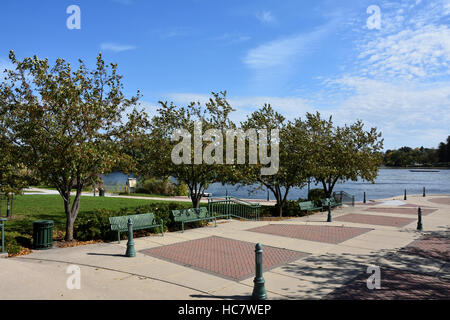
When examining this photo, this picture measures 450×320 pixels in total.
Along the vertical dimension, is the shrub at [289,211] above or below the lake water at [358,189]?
above

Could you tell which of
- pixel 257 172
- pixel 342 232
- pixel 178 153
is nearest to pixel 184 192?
pixel 257 172

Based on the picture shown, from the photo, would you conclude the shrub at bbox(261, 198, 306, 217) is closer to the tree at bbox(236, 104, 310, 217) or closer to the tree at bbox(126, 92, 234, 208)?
the tree at bbox(236, 104, 310, 217)

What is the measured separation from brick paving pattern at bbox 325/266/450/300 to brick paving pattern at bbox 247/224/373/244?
4.00 meters

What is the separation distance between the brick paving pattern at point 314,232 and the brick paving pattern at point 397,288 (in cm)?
400

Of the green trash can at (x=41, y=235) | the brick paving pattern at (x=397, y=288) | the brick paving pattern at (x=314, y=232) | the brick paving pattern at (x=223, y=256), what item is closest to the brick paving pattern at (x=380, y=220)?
the brick paving pattern at (x=314, y=232)

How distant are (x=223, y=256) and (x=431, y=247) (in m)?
7.03

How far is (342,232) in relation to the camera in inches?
545

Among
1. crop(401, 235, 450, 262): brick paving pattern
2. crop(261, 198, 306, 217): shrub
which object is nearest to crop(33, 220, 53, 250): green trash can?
crop(401, 235, 450, 262): brick paving pattern

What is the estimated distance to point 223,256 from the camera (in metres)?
9.56

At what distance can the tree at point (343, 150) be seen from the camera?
2374 cm

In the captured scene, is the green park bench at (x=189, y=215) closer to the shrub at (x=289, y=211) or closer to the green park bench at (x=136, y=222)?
the green park bench at (x=136, y=222)

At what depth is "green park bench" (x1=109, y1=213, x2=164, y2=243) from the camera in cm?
1128
